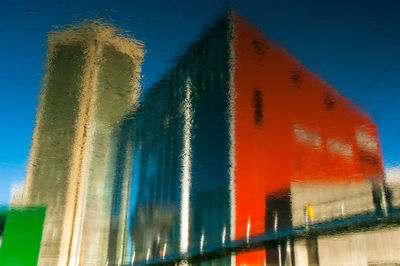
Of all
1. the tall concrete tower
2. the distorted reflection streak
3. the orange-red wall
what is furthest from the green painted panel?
the orange-red wall

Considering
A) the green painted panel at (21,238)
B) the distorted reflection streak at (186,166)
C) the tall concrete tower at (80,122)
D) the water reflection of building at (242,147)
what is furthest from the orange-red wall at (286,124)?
the green painted panel at (21,238)

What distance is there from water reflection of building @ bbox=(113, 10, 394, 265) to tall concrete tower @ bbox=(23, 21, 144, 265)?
1.07 ft

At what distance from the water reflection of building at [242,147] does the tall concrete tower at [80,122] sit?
1.07 feet

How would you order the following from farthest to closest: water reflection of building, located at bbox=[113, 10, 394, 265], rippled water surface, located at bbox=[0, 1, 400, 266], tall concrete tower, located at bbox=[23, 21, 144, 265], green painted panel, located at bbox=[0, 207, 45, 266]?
1. green painted panel, located at bbox=[0, 207, 45, 266]
2. water reflection of building, located at bbox=[113, 10, 394, 265]
3. tall concrete tower, located at bbox=[23, 21, 144, 265]
4. rippled water surface, located at bbox=[0, 1, 400, 266]

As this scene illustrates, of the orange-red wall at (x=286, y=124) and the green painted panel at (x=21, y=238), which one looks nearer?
the orange-red wall at (x=286, y=124)

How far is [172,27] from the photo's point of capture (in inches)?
110

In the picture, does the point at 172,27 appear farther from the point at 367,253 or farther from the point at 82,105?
the point at 367,253

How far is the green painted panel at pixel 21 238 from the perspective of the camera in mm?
7805

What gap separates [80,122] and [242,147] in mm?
2286

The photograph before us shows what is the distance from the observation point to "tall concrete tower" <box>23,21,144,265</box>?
2975mm

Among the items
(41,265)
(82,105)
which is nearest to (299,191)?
(82,105)

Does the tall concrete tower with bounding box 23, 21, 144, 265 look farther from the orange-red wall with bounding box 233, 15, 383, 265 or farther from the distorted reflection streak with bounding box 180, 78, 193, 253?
the orange-red wall with bounding box 233, 15, 383, 265

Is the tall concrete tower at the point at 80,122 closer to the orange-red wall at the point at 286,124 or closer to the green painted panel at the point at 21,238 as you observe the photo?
the green painted panel at the point at 21,238

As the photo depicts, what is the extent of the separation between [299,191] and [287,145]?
1.88m
